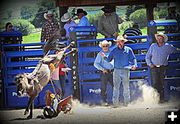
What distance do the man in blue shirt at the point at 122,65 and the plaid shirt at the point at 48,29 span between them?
133 cm

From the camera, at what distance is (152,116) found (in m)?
8.62

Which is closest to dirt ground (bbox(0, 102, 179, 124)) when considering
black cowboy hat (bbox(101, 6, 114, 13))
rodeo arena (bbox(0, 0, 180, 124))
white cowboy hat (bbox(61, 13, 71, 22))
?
rodeo arena (bbox(0, 0, 180, 124))

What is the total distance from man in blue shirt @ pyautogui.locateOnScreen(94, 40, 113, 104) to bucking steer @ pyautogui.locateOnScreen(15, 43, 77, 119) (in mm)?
597

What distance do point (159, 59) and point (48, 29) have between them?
256 cm

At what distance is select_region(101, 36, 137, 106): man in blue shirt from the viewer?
898 cm

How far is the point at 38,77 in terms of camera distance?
909cm

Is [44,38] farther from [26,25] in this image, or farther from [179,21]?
[179,21]

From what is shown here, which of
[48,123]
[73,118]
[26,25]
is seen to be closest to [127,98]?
[73,118]

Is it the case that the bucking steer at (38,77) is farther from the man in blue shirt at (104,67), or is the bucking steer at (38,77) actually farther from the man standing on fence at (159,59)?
the man standing on fence at (159,59)

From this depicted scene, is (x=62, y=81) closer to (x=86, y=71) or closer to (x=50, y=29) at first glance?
(x=86, y=71)

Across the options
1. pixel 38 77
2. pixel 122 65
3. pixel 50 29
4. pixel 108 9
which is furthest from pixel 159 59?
pixel 38 77

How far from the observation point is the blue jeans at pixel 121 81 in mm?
9047

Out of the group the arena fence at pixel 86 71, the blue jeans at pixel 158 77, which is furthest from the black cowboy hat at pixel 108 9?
the blue jeans at pixel 158 77

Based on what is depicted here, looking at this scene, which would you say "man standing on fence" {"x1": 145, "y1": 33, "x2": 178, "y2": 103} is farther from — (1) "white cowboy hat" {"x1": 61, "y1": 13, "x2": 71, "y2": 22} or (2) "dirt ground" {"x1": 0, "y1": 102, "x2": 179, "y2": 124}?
(1) "white cowboy hat" {"x1": 61, "y1": 13, "x2": 71, "y2": 22}
